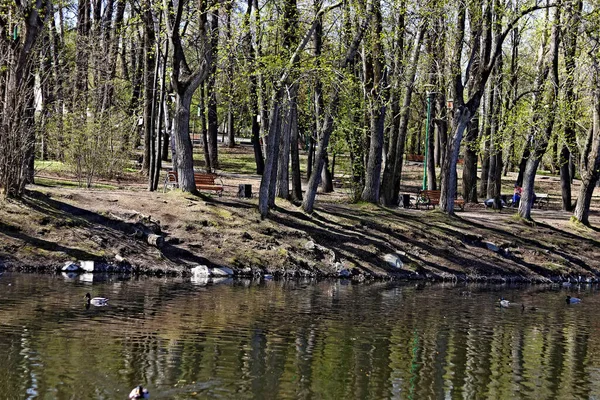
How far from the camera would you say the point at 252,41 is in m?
27.4

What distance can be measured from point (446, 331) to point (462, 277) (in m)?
11.3

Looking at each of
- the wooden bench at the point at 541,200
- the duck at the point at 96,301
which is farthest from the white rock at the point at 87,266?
the wooden bench at the point at 541,200

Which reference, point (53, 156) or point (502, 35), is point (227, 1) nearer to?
point (502, 35)

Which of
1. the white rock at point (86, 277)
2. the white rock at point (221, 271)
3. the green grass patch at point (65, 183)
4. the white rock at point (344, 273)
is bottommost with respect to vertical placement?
the white rock at point (344, 273)

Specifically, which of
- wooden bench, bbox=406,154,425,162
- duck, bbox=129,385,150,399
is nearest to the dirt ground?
duck, bbox=129,385,150,399

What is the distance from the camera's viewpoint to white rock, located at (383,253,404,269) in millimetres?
26906

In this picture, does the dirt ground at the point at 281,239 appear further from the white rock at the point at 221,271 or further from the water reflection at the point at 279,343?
the water reflection at the point at 279,343

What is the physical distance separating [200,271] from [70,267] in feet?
11.5

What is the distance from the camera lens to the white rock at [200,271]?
2355 cm

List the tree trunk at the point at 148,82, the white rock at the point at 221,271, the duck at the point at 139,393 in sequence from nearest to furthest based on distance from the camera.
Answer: the duck at the point at 139,393 < the white rock at the point at 221,271 < the tree trunk at the point at 148,82

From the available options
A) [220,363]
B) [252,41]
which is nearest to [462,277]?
[252,41]

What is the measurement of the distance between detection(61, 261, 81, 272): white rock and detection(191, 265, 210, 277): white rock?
10.2ft

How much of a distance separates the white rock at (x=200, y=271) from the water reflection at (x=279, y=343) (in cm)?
134

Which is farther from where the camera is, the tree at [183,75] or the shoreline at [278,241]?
the tree at [183,75]
